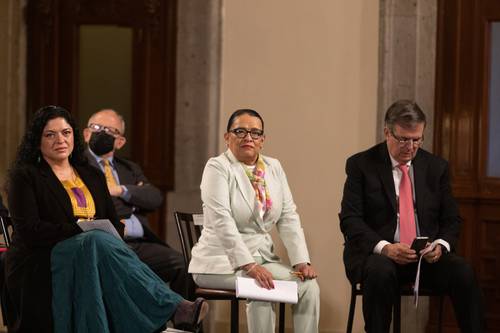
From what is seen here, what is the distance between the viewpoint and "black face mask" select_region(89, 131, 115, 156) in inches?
232

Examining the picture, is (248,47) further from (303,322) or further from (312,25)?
(303,322)

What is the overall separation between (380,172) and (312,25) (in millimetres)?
1316

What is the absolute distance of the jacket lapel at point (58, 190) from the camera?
15.9 ft

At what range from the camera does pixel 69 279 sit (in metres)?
4.65

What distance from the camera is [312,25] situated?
237 inches

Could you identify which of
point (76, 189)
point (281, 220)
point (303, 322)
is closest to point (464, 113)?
point (281, 220)

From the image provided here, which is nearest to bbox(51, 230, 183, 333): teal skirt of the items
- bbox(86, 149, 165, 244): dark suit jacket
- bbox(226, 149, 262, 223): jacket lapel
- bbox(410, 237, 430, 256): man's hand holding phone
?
bbox(226, 149, 262, 223): jacket lapel

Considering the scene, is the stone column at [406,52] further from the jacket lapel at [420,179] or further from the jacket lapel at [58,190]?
the jacket lapel at [58,190]

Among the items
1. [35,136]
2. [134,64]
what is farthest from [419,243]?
[134,64]

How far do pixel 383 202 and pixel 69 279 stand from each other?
63.7 inches

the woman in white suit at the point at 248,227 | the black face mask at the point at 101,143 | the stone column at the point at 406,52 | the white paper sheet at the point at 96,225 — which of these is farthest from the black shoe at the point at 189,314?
the stone column at the point at 406,52

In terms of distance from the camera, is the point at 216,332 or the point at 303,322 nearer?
the point at 303,322

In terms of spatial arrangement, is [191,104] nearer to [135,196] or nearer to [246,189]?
[135,196]

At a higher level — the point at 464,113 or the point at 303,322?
the point at 464,113
